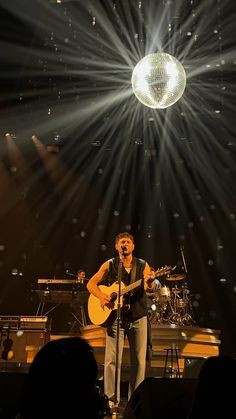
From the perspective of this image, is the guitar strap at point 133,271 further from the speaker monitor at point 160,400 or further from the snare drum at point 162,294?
the snare drum at point 162,294

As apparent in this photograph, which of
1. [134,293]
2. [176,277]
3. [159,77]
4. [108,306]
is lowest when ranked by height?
[108,306]

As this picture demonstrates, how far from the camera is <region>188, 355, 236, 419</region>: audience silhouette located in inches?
67.1

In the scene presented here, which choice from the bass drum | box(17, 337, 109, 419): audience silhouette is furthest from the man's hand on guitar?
the bass drum

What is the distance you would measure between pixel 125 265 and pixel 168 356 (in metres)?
2.64

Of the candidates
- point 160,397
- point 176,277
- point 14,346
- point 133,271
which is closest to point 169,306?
point 176,277

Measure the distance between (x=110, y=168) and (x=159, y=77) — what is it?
26.1 ft

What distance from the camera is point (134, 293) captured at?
487 centimetres

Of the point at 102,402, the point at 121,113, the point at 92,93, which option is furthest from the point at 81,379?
the point at 121,113

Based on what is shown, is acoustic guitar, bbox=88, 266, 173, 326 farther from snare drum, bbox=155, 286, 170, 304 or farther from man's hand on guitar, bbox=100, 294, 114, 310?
snare drum, bbox=155, 286, 170, 304

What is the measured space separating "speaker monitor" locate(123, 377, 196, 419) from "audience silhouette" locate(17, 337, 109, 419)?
0.95m

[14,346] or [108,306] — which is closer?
[108,306]

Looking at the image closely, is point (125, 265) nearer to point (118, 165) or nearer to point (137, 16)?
point (137, 16)

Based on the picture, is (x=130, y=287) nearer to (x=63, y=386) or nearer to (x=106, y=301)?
(x=106, y=301)

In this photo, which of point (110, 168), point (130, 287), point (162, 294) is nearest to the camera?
point (130, 287)
